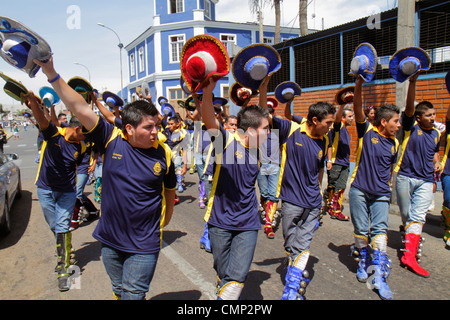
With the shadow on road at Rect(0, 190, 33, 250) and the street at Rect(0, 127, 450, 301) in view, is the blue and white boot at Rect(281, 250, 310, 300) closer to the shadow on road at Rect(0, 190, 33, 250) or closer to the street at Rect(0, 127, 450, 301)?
the street at Rect(0, 127, 450, 301)

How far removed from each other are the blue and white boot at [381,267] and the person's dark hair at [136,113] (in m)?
3.03

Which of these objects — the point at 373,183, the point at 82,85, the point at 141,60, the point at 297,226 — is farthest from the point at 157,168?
the point at 141,60

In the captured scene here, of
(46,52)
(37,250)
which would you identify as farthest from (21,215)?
(46,52)

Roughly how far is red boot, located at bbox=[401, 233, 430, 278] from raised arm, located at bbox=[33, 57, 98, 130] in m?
4.14

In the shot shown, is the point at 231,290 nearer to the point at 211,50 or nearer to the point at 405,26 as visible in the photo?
the point at 211,50

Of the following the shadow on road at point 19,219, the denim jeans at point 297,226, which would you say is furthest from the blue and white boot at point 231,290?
the shadow on road at point 19,219

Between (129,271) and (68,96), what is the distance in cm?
138

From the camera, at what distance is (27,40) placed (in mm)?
2172

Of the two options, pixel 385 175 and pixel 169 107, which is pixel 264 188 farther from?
pixel 169 107

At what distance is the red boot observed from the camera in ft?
14.4

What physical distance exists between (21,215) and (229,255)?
6.40 meters

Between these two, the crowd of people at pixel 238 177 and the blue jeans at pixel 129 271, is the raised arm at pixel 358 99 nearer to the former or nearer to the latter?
the crowd of people at pixel 238 177

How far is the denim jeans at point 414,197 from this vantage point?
181 inches

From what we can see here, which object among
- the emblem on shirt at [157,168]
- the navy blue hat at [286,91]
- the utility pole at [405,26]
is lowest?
the emblem on shirt at [157,168]
